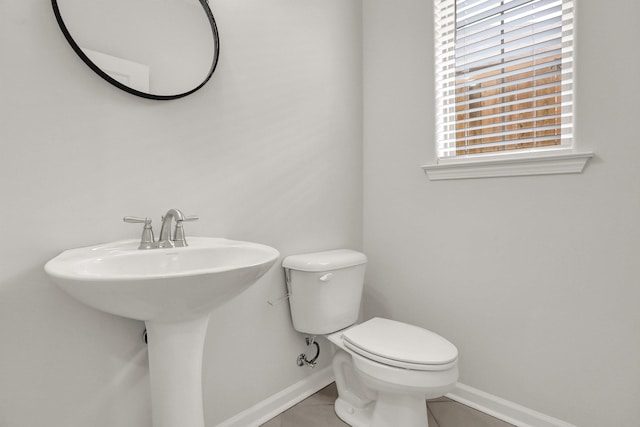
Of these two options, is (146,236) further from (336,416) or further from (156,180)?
(336,416)

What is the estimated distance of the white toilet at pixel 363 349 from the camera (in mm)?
1195

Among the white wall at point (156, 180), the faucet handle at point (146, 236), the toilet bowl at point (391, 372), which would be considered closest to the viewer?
the white wall at point (156, 180)

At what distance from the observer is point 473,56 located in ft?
5.24

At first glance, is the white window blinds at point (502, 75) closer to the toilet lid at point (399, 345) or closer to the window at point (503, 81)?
the window at point (503, 81)

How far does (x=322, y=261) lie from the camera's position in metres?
1.52

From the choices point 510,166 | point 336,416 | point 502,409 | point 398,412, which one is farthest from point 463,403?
point 510,166

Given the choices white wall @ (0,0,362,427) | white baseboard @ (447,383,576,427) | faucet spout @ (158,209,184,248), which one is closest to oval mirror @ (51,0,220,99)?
white wall @ (0,0,362,427)

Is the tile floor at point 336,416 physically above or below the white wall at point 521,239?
below

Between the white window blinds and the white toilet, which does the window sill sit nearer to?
the white window blinds

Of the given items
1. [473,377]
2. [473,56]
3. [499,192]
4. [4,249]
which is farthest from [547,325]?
[4,249]

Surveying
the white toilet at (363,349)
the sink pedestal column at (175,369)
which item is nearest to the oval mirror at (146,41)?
the sink pedestal column at (175,369)

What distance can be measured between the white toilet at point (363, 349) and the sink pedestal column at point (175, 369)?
1.98ft

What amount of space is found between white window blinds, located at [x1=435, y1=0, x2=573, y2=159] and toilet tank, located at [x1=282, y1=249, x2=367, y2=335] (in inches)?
29.6

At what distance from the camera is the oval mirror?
3.34 feet
